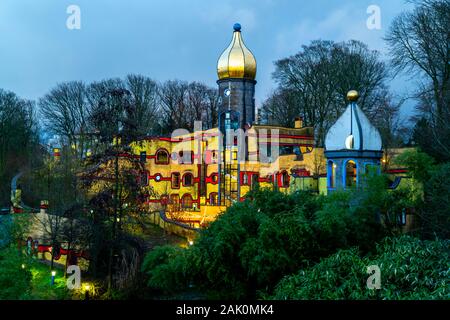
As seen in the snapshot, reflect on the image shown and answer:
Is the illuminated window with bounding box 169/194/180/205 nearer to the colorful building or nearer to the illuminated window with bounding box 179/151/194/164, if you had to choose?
the colorful building

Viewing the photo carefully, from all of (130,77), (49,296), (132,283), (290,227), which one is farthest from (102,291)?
(130,77)

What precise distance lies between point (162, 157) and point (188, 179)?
7.09 ft

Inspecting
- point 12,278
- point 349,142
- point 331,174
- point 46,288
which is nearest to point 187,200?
point 331,174

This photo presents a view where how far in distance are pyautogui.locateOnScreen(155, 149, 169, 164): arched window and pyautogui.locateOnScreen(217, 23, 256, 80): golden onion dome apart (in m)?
6.04

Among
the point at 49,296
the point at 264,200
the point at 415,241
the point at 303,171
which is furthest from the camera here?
the point at 303,171

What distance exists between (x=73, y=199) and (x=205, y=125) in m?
25.0

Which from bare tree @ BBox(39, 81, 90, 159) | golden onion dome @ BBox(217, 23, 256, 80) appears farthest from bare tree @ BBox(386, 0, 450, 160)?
bare tree @ BBox(39, 81, 90, 159)

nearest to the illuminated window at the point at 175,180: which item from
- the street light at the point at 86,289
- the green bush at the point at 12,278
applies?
Answer: the street light at the point at 86,289

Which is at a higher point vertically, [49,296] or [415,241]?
[415,241]

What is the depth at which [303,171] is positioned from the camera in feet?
87.0

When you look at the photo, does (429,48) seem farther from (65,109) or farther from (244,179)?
(65,109)

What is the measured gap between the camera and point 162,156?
109 ft

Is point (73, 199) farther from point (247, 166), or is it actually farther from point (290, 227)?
point (290, 227)

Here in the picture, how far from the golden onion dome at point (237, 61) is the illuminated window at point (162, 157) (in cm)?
606
